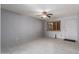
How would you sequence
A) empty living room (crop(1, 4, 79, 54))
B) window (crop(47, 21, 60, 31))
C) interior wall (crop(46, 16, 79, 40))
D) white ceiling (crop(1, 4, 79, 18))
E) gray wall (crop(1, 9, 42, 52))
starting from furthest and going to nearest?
window (crop(47, 21, 60, 31))
interior wall (crop(46, 16, 79, 40))
gray wall (crop(1, 9, 42, 52))
empty living room (crop(1, 4, 79, 54))
white ceiling (crop(1, 4, 79, 18))

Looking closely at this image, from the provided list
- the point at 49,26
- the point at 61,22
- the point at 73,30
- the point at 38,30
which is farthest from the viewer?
the point at 49,26

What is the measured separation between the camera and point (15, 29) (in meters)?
4.94

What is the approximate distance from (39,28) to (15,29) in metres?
3.55

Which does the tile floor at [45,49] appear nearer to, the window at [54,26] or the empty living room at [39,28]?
the empty living room at [39,28]

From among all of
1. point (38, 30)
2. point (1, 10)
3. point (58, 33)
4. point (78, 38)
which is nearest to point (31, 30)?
point (38, 30)

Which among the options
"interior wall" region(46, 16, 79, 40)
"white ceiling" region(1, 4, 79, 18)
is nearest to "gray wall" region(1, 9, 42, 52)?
"white ceiling" region(1, 4, 79, 18)

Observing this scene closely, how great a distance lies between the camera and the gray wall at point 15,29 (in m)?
4.10

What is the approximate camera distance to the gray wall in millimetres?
4098

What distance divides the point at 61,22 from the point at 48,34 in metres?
2.01

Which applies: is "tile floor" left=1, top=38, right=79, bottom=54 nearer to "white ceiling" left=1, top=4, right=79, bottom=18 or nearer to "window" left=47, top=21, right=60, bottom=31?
"white ceiling" left=1, top=4, right=79, bottom=18
